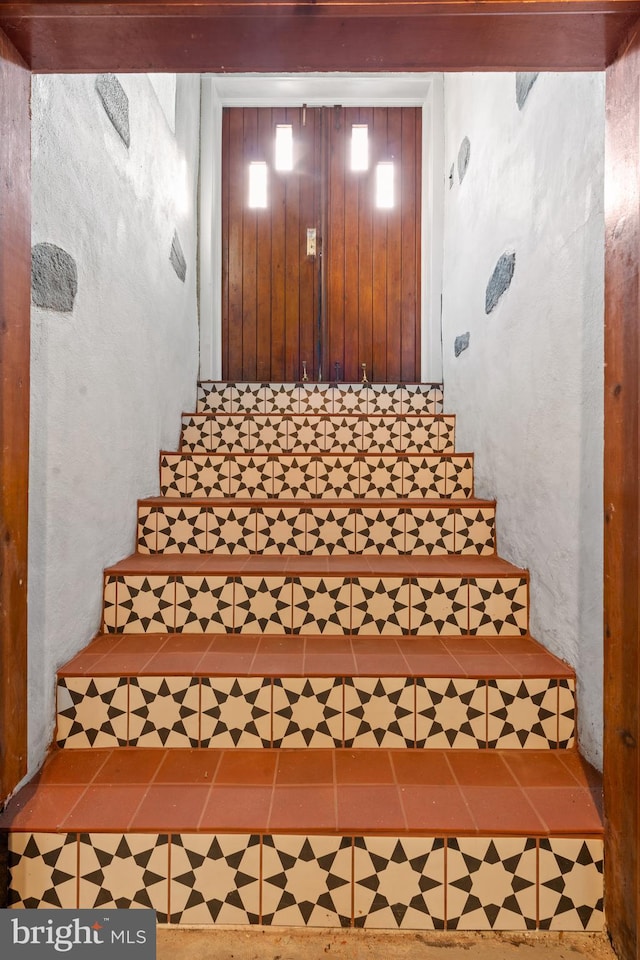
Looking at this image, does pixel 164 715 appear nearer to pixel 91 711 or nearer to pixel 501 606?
pixel 91 711

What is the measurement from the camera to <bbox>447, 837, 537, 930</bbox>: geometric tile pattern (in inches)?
44.7

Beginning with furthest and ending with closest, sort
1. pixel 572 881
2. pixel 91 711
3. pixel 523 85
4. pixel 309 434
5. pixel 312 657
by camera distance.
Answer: pixel 309 434 → pixel 523 85 → pixel 312 657 → pixel 91 711 → pixel 572 881

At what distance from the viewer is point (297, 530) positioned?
2.05m

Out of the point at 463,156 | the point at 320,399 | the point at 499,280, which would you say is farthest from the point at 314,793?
the point at 463,156

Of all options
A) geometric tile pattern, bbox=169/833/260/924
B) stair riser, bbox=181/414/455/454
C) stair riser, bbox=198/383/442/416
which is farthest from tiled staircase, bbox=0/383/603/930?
stair riser, bbox=198/383/442/416

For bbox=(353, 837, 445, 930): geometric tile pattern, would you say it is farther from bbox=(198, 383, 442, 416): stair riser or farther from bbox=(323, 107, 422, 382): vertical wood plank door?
bbox=(323, 107, 422, 382): vertical wood plank door

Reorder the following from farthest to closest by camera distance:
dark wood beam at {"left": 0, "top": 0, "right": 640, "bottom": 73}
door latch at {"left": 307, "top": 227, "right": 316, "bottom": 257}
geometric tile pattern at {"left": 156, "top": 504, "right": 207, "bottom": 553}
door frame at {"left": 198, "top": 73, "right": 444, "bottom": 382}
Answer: door latch at {"left": 307, "top": 227, "right": 316, "bottom": 257}, door frame at {"left": 198, "top": 73, "right": 444, "bottom": 382}, geometric tile pattern at {"left": 156, "top": 504, "right": 207, "bottom": 553}, dark wood beam at {"left": 0, "top": 0, "right": 640, "bottom": 73}

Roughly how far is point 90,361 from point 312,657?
48.0 inches

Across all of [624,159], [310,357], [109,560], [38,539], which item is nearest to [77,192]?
[38,539]

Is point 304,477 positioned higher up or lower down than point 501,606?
higher up

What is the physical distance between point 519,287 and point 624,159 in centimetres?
97

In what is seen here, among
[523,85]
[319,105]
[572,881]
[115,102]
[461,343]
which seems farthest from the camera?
[319,105]

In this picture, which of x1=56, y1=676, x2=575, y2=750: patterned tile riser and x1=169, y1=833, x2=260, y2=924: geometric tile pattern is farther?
x1=56, y1=676, x2=575, y2=750: patterned tile riser

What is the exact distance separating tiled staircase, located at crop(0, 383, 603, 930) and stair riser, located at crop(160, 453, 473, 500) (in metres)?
0.16
